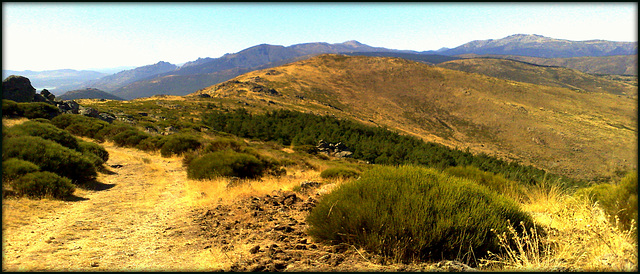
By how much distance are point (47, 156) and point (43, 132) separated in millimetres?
4193

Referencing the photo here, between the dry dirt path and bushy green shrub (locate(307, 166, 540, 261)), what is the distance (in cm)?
187

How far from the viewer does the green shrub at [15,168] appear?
23.7ft

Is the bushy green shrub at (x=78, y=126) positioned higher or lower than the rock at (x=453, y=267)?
higher

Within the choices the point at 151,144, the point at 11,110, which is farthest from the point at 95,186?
the point at 11,110

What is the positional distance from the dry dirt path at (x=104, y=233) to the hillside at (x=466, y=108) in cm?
5805

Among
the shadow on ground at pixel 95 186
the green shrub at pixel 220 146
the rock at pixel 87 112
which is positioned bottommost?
the green shrub at pixel 220 146

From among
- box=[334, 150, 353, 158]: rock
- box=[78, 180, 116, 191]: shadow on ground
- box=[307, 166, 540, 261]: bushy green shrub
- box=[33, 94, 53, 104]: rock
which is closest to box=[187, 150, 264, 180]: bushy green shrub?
box=[78, 180, 116, 191]: shadow on ground

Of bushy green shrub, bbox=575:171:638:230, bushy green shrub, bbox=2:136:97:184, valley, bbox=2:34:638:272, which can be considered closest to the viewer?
valley, bbox=2:34:638:272

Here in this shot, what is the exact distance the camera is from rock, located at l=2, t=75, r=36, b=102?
26.6 meters

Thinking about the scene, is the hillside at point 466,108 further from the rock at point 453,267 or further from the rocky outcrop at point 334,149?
the rock at point 453,267

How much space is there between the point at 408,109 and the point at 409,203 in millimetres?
96880

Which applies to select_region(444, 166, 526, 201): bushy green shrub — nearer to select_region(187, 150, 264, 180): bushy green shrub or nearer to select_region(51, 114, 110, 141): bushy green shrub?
select_region(187, 150, 264, 180): bushy green shrub

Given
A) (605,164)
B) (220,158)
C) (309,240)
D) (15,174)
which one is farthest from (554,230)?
(605,164)

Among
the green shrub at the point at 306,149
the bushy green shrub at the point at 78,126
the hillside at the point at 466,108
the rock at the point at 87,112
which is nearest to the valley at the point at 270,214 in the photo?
the bushy green shrub at the point at 78,126
